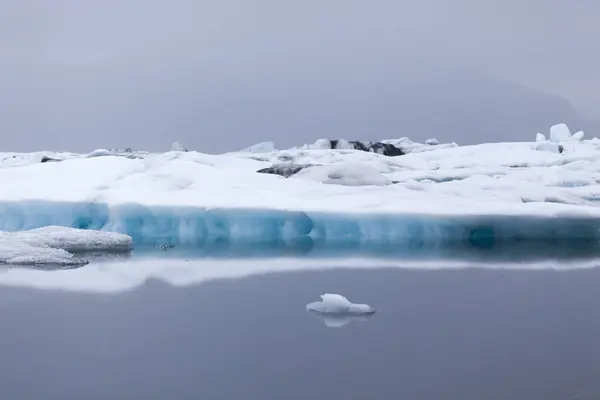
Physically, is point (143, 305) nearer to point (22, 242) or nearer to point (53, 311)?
point (53, 311)

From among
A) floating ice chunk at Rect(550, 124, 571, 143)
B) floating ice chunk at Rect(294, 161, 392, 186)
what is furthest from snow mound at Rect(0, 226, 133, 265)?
floating ice chunk at Rect(550, 124, 571, 143)

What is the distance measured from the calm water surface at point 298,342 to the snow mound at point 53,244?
140 cm

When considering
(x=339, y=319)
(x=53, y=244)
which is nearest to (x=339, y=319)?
(x=339, y=319)

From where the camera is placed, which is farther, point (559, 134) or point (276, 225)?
point (559, 134)

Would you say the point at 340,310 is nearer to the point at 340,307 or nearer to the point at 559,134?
the point at 340,307

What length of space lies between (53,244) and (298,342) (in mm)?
4679

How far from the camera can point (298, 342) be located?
4508mm

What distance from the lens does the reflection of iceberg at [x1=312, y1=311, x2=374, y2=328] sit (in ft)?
16.4

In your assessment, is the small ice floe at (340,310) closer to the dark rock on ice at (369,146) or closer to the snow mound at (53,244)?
the snow mound at (53,244)

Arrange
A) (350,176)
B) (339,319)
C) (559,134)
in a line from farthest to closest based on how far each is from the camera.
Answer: (559,134) → (350,176) → (339,319)

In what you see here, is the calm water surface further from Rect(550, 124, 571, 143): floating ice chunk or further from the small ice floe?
Rect(550, 124, 571, 143): floating ice chunk

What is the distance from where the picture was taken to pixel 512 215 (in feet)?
31.1

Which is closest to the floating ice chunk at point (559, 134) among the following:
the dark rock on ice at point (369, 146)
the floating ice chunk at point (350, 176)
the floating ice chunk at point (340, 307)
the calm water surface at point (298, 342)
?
the dark rock on ice at point (369, 146)

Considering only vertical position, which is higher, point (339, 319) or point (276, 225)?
point (276, 225)
